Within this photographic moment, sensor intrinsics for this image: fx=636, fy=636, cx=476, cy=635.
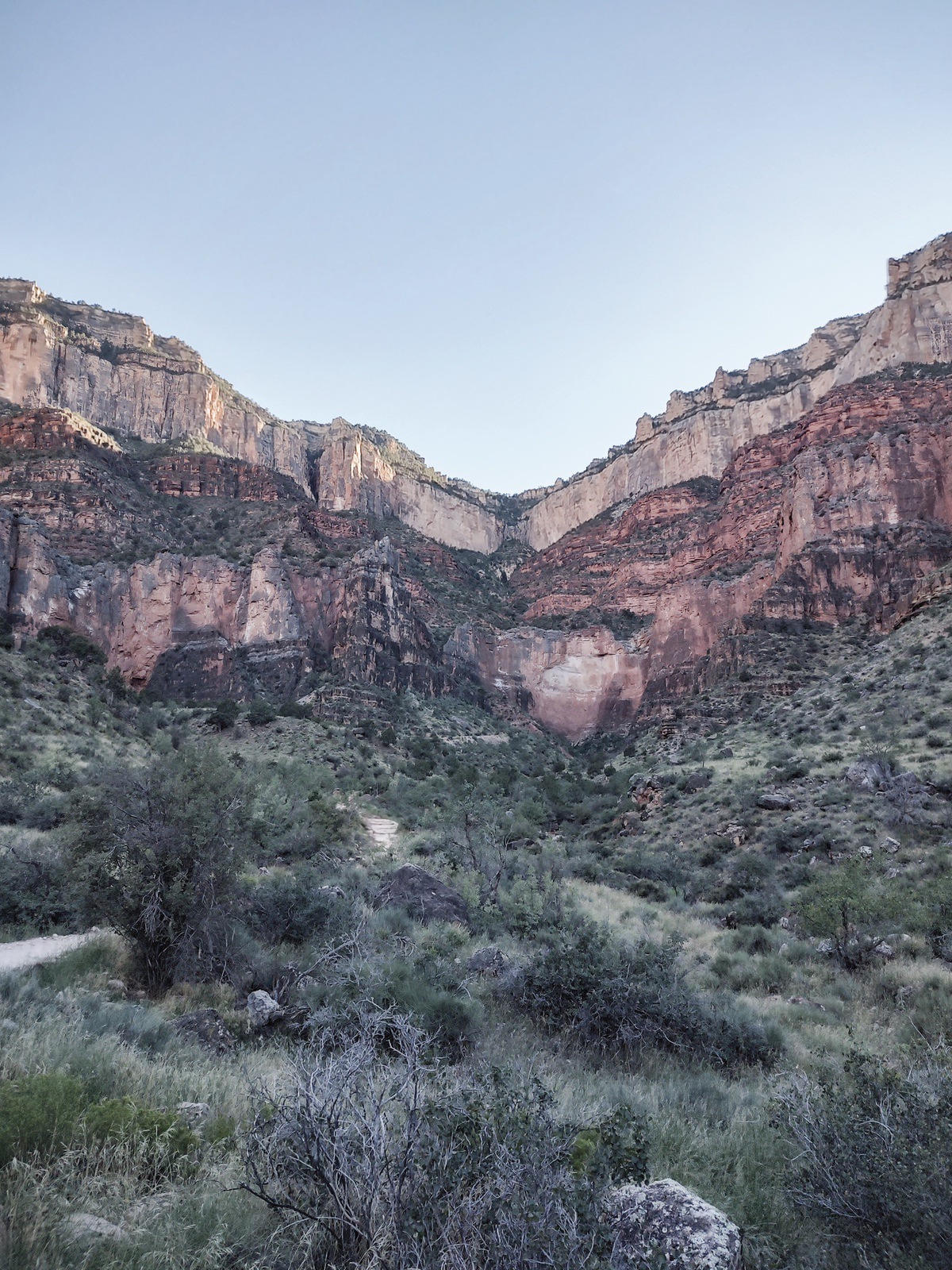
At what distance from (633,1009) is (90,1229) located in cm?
534

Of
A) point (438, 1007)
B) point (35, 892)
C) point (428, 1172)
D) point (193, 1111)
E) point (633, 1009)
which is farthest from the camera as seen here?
point (35, 892)

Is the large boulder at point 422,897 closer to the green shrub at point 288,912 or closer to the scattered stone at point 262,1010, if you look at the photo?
the green shrub at point 288,912

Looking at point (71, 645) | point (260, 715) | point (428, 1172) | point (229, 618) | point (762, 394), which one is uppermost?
point (762, 394)

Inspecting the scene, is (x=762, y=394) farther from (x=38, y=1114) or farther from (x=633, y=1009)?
(x=38, y=1114)

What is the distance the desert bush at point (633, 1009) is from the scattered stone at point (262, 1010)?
102 inches

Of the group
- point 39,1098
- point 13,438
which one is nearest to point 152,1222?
point 39,1098

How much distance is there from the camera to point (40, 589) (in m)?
39.5

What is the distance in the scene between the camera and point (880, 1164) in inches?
118

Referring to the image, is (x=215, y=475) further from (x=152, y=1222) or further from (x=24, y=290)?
(x=152, y=1222)

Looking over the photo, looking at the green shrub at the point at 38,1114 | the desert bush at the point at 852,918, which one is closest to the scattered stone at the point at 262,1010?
the green shrub at the point at 38,1114

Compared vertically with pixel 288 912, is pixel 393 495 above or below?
above

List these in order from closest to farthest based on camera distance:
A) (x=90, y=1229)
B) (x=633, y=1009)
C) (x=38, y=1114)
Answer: (x=90, y=1229)
(x=38, y=1114)
(x=633, y=1009)

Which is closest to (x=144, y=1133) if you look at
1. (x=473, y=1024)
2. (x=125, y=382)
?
(x=473, y=1024)

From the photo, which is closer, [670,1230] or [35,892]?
[670,1230]
